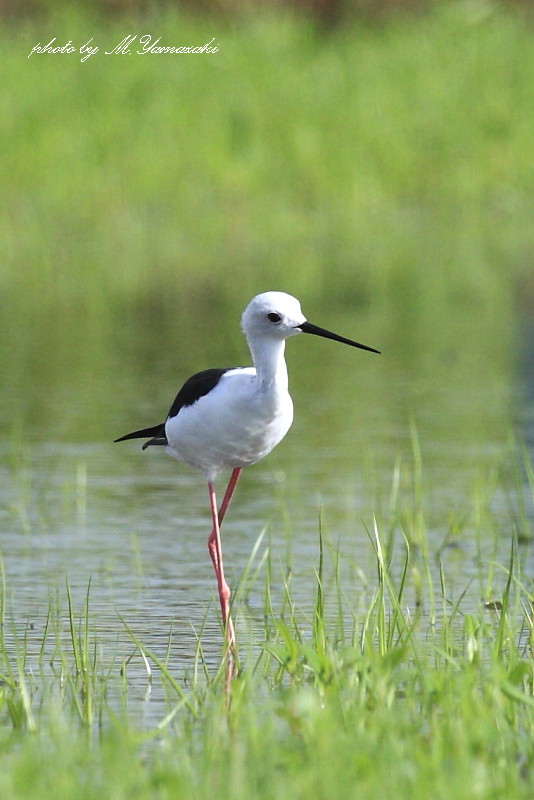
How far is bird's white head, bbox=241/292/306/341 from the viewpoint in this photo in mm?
5617

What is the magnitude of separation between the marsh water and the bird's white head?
2.34 ft

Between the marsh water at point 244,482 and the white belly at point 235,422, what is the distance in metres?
0.37

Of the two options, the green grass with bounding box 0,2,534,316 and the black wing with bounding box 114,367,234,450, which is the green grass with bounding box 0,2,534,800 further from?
the black wing with bounding box 114,367,234,450

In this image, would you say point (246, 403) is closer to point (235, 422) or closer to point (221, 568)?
point (235, 422)

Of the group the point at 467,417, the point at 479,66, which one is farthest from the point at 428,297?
the point at 479,66

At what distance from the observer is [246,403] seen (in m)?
5.80

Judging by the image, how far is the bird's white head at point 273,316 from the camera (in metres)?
5.62

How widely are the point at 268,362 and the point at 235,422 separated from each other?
0.23 meters

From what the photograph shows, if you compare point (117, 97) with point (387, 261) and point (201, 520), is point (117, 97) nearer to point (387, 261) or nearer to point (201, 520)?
point (387, 261)

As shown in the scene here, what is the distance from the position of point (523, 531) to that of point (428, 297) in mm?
8137

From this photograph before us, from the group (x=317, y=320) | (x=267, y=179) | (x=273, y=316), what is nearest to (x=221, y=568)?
(x=273, y=316)

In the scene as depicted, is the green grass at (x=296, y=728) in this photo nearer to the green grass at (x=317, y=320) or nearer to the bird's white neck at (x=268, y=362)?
the green grass at (x=317, y=320)

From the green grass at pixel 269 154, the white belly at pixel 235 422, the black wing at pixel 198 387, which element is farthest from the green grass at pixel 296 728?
the green grass at pixel 269 154

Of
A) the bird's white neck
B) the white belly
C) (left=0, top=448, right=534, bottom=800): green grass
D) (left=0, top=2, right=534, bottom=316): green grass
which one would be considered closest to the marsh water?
(left=0, top=448, right=534, bottom=800): green grass
